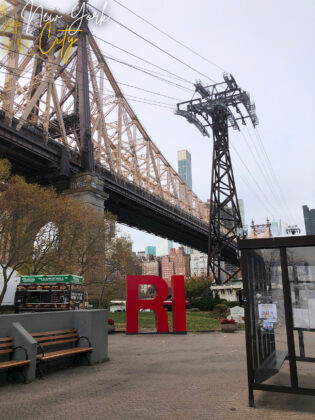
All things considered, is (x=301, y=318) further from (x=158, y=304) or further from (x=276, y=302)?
(x=158, y=304)

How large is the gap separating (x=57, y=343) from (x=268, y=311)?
5.07 metres

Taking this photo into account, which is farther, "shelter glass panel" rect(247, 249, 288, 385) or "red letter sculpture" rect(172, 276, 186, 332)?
"red letter sculpture" rect(172, 276, 186, 332)

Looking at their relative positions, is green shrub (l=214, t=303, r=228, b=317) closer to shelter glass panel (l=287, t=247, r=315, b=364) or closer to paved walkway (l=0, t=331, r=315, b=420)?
paved walkway (l=0, t=331, r=315, b=420)

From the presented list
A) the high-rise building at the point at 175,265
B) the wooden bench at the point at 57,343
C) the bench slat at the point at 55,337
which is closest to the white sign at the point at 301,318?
the wooden bench at the point at 57,343

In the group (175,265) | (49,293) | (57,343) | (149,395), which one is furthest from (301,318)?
(175,265)

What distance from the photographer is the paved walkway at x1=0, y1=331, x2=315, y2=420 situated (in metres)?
5.34

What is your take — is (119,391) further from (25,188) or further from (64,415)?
(25,188)

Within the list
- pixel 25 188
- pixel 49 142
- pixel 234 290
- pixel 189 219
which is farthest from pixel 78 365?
pixel 189 219

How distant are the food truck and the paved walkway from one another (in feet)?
39.5

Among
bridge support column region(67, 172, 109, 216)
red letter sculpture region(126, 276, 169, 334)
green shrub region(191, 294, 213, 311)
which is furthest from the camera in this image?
bridge support column region(67, 172, 109, 216)

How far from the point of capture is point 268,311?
249 inches

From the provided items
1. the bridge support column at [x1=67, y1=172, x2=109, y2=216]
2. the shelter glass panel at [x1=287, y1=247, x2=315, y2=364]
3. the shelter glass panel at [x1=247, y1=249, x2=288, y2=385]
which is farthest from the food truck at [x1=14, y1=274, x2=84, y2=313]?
the shelter glass panel at [x1=247, y1=249, x2=288, y2=385]

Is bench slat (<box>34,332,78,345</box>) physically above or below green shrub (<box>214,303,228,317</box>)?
above

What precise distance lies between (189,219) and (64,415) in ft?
168
